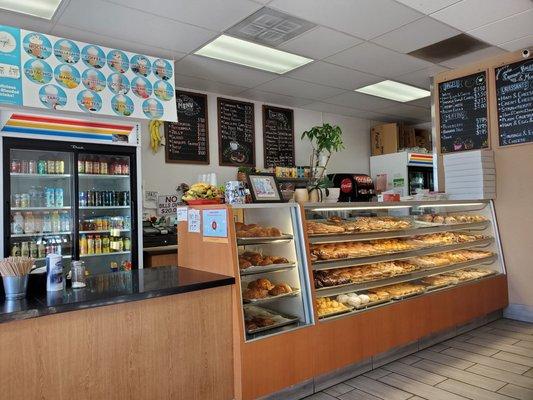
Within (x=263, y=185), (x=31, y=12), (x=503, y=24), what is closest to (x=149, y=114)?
(x=31, y=12)

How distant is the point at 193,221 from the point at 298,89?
3709mm

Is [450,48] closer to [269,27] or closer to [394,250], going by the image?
[269,27]

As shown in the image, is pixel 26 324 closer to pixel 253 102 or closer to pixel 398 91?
pixel 253 102

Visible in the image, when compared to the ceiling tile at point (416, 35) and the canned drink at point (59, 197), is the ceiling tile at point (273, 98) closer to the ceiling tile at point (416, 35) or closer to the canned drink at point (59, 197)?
the ceiling tile at point (416, 35)

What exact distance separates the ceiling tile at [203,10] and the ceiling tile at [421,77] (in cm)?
295

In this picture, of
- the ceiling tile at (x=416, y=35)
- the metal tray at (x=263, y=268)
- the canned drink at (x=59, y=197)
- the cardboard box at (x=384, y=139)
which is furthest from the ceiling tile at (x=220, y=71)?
the cardboard box at (x=384, y=139)

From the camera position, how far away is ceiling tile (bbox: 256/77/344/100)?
231 inches

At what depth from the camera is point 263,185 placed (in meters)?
3.15

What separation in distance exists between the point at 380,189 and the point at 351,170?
70cm

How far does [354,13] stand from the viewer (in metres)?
3.80

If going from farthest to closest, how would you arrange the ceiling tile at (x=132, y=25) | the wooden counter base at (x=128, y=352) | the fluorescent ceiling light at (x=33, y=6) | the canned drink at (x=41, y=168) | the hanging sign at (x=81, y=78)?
the canned drink at (x=41, y=168)
the hanging sign at (x=81, y=78)
the ceiling tile at (x=132, y=25)
the fluorescent ceiling light at (x=33, y=6)
the wooden counter base at (x=128, y=352)

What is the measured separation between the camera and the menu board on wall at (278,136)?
6883 millimetres

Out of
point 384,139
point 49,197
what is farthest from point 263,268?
point 384,139

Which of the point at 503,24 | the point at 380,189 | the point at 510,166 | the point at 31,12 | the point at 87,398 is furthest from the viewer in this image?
the point at 380,189
